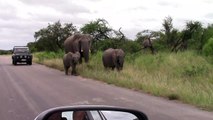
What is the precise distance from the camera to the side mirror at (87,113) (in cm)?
476

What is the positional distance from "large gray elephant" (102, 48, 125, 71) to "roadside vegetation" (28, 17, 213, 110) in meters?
0.67

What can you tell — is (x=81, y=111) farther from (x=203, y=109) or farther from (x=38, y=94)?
A: (x=38, y=94)

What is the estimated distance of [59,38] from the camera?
208 ft

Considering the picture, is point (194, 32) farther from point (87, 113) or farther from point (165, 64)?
point (87, 113)

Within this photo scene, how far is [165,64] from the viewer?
3062 cm

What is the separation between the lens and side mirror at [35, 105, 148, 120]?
4.76 metres

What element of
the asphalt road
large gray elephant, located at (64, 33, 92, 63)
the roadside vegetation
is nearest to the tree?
the roadside vegetation

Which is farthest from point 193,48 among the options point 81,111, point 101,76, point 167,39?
point 81,111

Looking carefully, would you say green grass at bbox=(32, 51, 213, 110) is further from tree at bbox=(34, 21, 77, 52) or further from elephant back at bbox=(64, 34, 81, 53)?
tree at bbox=(34, 21, 77, 52)

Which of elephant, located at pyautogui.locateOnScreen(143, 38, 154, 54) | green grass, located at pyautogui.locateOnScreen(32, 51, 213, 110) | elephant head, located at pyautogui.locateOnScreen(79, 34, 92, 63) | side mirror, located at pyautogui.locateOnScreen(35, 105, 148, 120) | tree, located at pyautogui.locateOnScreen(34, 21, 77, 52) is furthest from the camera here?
tree, located at pyautogui.locateOnScreen(34, 21, 77, 52)

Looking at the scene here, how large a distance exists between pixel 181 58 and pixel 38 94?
15.0 metres

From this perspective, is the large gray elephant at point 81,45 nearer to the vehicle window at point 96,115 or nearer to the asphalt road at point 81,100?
the asphalt road at point 81,100

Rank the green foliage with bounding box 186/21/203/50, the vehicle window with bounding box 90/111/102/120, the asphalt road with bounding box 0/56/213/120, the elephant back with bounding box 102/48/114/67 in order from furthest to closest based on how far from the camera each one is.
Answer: the green foliage with bounding box 186/21/203/50 → the elephant back with bounding box 102/48/114/67 → the asphalt road with bounding box 0/56/213/120 → the vehicle window with bounding box 90/111/102/120

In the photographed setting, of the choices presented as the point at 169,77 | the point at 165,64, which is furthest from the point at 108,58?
the point at 169,77
